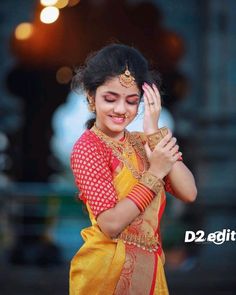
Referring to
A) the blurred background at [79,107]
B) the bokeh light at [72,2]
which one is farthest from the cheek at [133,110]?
the bokeh light at [72,2]

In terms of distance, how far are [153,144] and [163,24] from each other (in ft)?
19.0

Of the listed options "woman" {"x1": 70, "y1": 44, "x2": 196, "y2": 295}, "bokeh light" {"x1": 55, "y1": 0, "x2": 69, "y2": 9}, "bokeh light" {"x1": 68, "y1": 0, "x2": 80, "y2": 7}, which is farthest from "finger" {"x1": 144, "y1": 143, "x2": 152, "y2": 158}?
"bokeh light" {"x1": 68, "y1": 0, "x2": 80, "y2": 7}

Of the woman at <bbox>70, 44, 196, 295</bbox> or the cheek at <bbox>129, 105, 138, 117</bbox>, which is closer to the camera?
the woman at <bbox>70, 44, 196, 295</bbox>

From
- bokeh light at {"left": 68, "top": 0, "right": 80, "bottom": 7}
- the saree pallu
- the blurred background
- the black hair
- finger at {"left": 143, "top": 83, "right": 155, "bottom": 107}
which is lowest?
the saree pallu

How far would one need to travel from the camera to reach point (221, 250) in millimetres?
7293

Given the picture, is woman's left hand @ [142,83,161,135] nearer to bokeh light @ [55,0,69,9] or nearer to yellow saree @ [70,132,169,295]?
yellow saree @ [70,132,169,295]

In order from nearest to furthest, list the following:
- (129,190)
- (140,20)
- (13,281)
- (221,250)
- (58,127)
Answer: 1. (129,190)
2. (13,281)
3. (221,250)
4. (140,20)
5. (58,127)

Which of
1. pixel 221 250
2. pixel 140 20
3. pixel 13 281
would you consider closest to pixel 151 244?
pixel 13 281

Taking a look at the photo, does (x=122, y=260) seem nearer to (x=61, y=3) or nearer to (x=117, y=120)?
(x=117, y=120)

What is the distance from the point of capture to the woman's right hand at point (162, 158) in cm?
236

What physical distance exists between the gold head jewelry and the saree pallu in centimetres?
24

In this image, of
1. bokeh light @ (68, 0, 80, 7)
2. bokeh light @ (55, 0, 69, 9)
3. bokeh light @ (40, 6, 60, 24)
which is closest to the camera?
bokeh light @ (55, 0, 69, 9)

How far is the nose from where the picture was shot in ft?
7.91

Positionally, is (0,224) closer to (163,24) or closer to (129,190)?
(163,24)
